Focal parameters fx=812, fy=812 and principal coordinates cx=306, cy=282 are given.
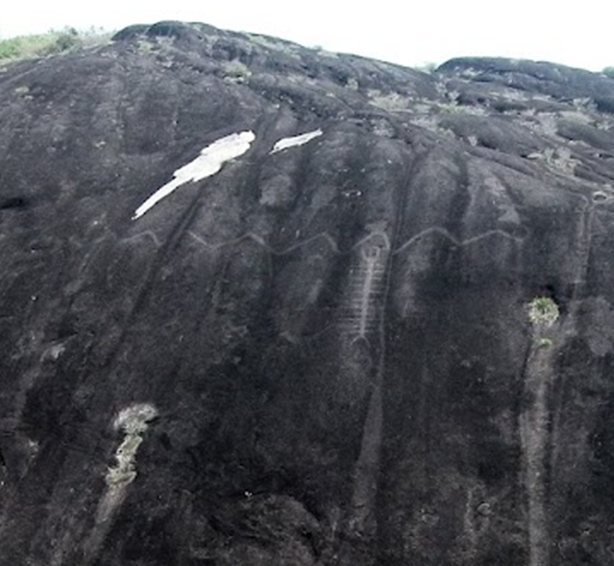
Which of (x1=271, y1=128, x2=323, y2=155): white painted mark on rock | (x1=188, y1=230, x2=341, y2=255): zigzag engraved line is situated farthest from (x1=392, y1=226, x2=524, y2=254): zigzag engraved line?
(x1=271, y1=128, x2=323, y2=155): white painted mark on rock

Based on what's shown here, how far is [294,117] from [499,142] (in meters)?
6.45

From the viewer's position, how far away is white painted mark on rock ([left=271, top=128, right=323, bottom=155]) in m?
23.0

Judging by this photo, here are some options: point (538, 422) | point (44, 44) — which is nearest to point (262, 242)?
point (538, 422)

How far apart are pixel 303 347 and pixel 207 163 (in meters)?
8.38

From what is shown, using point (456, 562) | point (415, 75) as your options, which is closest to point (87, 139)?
point (456, 562)

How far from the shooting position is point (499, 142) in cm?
2502

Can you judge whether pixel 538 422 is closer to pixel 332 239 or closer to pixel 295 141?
pixel 332 239

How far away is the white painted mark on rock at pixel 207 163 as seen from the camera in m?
21.0

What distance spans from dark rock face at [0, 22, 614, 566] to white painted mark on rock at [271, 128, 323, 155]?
17 centimetres

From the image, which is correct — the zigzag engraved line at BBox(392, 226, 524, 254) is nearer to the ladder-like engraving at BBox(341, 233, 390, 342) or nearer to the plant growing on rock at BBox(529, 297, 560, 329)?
the ladder-like engraving at BBox(341, 233, 390, 342)

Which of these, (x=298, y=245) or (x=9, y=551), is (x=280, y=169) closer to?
(x=298, y=245)

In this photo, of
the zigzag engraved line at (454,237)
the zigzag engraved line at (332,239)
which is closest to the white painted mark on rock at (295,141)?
the zigzag engraved line at (332,239)

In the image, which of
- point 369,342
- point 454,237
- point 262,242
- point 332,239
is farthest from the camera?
point 262,242

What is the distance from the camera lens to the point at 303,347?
1595 cm
